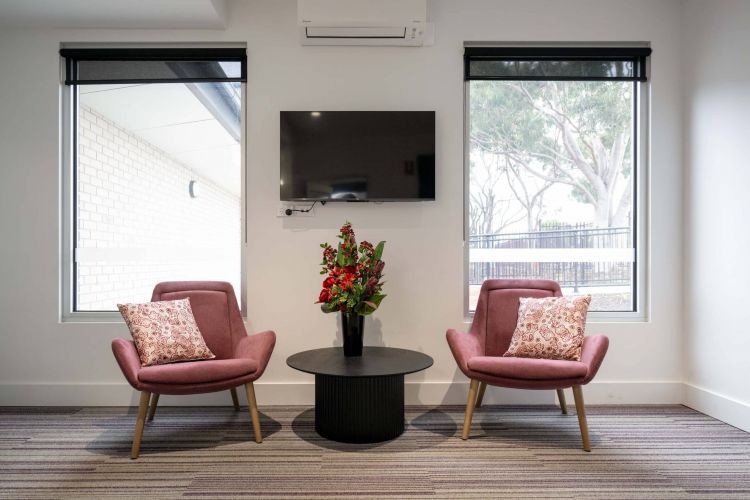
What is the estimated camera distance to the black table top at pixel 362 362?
2823 mm

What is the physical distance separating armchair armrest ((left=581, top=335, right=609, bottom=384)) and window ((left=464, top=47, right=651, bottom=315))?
96 centimetres

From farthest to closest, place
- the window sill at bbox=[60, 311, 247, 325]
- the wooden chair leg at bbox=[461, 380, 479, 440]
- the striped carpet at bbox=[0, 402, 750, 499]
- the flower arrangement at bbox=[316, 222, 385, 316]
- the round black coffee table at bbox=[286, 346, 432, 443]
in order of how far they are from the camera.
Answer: the window sill at bbox=[60, 311, 247, 325], the flower arrangement at bbox=[316, 222, 385, 316], the wooden chair leg at bbox=[461, 380, 479, 440], the round black coffee table at bbox=[286, 346, 432, 443], the striped carpet at bbox=[0, 402, 750, 499]

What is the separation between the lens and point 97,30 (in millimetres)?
3797

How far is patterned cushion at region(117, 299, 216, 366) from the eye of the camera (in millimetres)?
3021

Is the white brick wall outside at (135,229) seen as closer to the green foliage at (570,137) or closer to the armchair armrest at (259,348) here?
the armchair armrest at (259,348)

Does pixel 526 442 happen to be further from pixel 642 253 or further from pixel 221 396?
pixel 221 396

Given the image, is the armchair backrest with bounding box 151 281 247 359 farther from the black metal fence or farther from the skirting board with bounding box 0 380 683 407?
the black metal fence

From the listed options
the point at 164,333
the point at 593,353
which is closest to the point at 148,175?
the point at 164,333

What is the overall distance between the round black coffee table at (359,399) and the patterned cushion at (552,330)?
0.66m

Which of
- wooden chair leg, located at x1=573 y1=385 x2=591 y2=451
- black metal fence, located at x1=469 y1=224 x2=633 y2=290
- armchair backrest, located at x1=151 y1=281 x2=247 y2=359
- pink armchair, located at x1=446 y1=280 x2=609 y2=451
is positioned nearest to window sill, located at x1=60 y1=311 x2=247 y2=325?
armchair backrest, located at x1=151 y1=281 x2=247 y2=359

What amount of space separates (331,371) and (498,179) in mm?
2042

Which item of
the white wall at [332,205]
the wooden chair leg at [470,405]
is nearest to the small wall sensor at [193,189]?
the white wall at [332,205]

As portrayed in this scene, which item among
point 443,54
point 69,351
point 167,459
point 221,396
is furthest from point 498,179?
point 69,351

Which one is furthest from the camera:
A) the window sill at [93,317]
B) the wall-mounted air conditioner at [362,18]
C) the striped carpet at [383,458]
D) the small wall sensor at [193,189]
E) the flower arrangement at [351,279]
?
the small wall sensor at [193,189]
